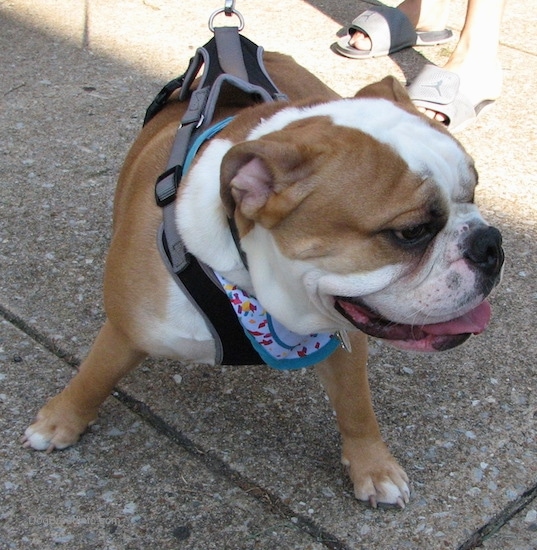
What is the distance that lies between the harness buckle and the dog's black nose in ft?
2.50

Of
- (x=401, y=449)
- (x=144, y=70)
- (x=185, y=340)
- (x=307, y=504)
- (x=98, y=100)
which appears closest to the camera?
(x=185, y=340)

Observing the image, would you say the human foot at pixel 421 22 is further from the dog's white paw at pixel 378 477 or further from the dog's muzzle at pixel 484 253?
the dog's muzzle at pixel 484 253

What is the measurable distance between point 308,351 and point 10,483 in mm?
923

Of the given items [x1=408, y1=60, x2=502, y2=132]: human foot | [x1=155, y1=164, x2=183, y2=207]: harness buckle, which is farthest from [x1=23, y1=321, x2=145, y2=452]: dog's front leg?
[x1=408, y1=60, x2=502, y2=132]: human foot

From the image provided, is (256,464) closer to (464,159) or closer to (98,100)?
(464,159)

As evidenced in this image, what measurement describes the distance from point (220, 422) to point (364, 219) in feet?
3.43

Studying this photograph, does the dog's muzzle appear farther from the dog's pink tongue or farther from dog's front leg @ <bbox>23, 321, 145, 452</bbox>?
dog's front leg @ <bbox>23, 321, 145, 452</bbox>

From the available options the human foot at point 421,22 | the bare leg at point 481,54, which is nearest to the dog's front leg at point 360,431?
the bare leg at point 481,54

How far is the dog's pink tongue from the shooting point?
7.21ft

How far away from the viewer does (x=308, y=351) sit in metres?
2.42

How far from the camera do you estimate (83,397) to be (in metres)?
2.63

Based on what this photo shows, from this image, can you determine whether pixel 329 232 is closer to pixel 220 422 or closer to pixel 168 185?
pixel 168 185

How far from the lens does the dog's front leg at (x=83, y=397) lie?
8.36 ft

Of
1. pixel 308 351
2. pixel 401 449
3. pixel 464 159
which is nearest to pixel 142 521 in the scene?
pixel 308 351
